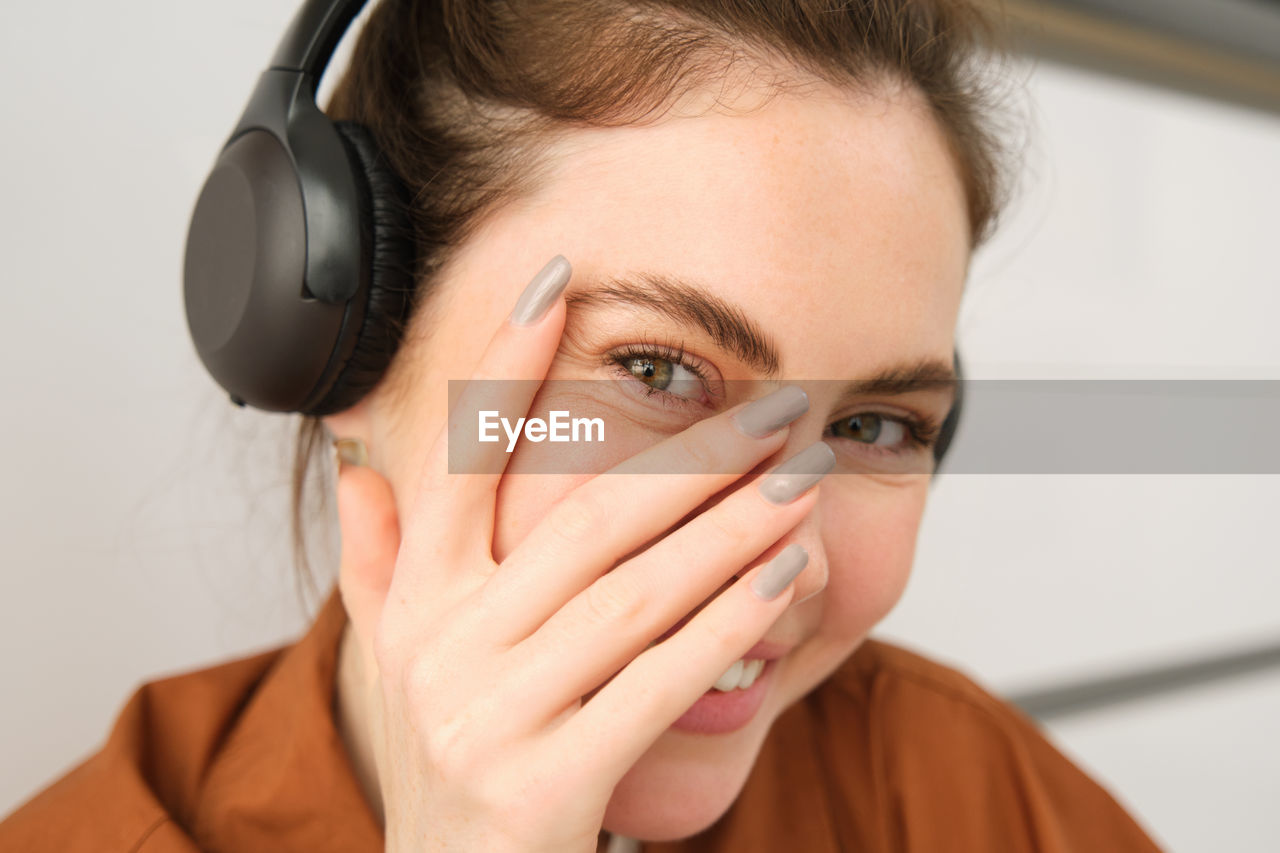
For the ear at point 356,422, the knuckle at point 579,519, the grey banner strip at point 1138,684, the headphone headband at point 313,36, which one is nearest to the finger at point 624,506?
the knuckle at point 579,519

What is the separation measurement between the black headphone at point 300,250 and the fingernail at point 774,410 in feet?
0.93

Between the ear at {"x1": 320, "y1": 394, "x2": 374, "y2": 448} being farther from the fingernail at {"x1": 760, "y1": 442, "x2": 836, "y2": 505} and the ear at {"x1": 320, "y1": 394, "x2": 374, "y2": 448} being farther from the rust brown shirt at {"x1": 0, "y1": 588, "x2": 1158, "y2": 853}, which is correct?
the fingernail at {"x1": 760, "y1": 442, "x2": 836, "y2": 505}

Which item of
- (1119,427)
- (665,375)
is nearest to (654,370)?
(665,375)

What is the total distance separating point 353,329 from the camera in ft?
2.02

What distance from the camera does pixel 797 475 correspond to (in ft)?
1.81

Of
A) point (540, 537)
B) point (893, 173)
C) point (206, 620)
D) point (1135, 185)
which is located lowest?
point (206, 620)

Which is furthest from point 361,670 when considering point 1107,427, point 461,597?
point 1107,427

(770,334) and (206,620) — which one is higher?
(770,334)

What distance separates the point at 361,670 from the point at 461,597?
0.28 m

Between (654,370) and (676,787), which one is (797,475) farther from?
(676,787)

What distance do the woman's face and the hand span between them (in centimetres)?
4

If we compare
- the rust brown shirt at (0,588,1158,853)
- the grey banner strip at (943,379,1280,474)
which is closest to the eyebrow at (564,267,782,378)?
the rust brown shirt at (0,588,1158,853)

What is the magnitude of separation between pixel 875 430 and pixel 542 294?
1.22 ft

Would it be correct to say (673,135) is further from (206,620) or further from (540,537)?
(206,620)
